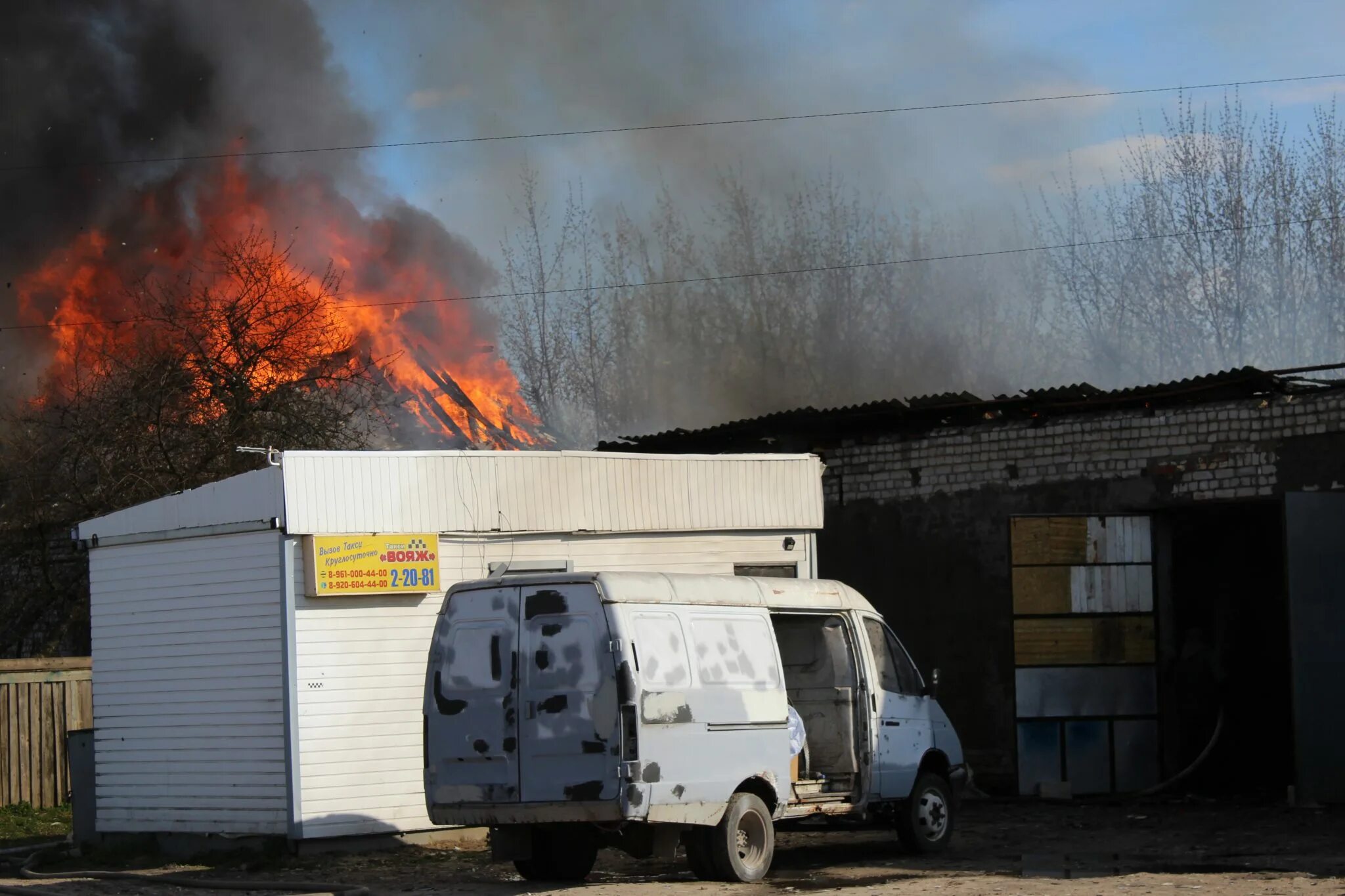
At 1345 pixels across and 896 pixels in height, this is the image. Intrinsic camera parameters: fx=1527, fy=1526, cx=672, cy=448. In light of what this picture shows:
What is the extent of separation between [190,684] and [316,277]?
66.1 feet

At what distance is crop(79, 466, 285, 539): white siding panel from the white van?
3151mm

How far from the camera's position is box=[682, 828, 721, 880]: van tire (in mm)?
10805

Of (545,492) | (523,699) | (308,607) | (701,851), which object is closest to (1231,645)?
(545,492)

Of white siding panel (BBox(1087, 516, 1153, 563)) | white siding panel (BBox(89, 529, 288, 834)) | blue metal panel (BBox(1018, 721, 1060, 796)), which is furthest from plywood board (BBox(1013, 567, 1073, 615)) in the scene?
white siding panel (BBox(89, 529, 288, 834))

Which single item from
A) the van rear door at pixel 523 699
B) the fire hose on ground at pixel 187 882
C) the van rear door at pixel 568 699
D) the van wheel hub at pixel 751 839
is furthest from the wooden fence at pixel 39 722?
the van wheel hub at pixel 751 839

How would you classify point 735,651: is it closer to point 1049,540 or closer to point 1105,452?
point 1049,540

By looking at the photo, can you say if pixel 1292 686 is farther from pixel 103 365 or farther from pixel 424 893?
pixel 103 365

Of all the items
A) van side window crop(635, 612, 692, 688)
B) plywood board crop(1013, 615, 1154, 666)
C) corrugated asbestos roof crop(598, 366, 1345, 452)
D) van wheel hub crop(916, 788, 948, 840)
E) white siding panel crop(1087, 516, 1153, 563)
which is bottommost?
van wheel hub crop(916, 788, 948, 840)

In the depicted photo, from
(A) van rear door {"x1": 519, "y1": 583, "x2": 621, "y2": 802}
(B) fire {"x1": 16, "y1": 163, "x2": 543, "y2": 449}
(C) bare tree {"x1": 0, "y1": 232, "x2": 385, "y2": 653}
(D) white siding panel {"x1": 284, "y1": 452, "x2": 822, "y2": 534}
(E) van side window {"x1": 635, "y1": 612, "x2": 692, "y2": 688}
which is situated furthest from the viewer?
(B) fire {"x1": 16, "y1": 163, "x2": 543, "y2": 449}

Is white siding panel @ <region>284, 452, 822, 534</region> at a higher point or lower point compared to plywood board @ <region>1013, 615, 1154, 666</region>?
higher

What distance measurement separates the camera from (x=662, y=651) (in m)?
10.4

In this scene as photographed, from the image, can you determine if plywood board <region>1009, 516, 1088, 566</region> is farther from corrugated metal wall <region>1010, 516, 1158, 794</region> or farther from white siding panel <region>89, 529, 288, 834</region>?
white siding panel <region>89, 529, 288, 834</region>

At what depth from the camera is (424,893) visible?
1098 centimetres

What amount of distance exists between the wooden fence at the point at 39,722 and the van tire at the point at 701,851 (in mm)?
9982
